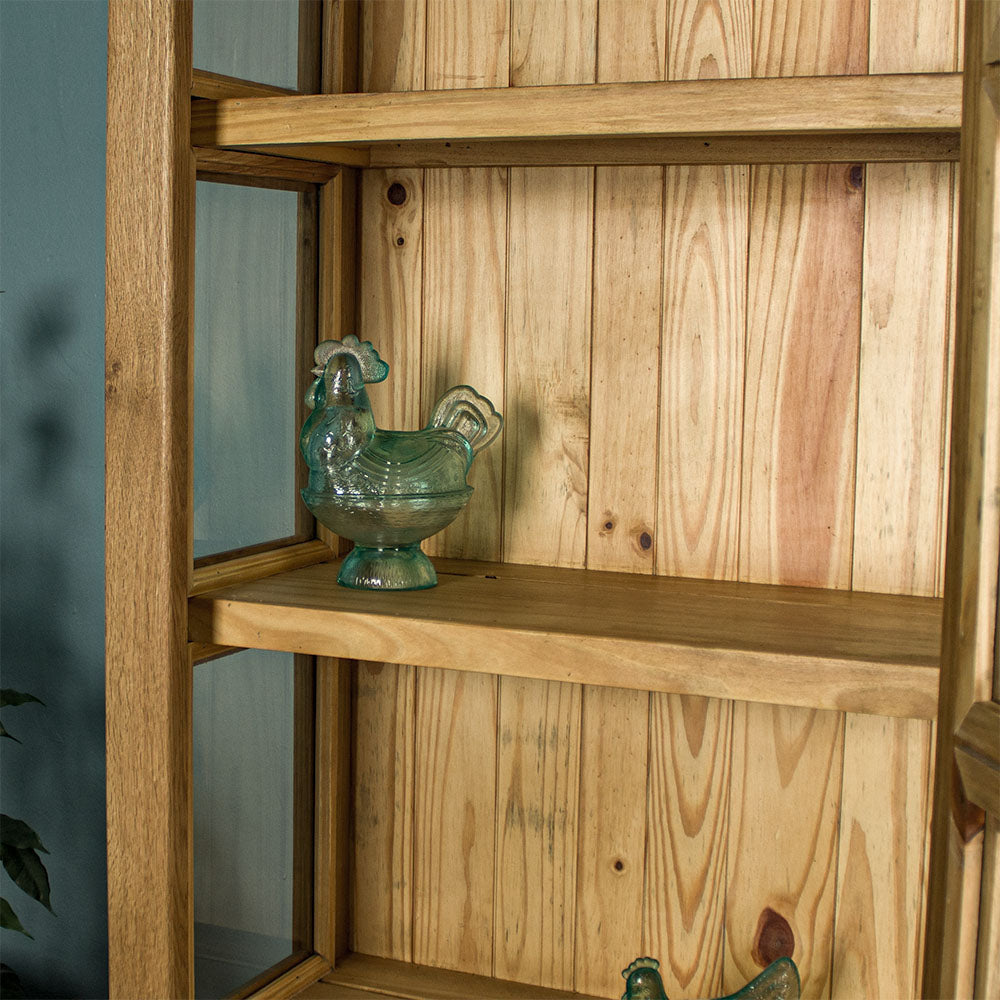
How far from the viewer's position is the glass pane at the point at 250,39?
3.76 feet

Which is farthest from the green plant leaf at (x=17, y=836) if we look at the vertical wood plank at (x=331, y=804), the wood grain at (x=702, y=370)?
the wood grain at (x=702, y=370)

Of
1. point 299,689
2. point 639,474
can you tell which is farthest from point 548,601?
point 299,689

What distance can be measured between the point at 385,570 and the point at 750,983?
540mm

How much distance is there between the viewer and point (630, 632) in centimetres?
107

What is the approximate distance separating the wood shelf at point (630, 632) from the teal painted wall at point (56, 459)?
22.1 inches

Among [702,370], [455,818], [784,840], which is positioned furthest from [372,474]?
[784,840]

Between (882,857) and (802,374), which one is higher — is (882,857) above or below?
below

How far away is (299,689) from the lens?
1370 millimetres

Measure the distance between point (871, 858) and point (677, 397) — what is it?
51 centimetres

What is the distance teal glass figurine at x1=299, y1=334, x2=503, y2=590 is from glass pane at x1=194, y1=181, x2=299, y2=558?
5cm

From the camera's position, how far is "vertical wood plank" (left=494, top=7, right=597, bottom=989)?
1342 millimetres

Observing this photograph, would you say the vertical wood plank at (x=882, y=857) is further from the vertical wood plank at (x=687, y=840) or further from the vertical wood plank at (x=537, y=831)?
the vertical wood plank at (x=537, y=831)

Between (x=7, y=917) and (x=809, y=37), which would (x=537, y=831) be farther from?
(x=809, y=37)

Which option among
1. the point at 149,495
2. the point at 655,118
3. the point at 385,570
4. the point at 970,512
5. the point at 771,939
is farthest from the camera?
the point at 771,939
